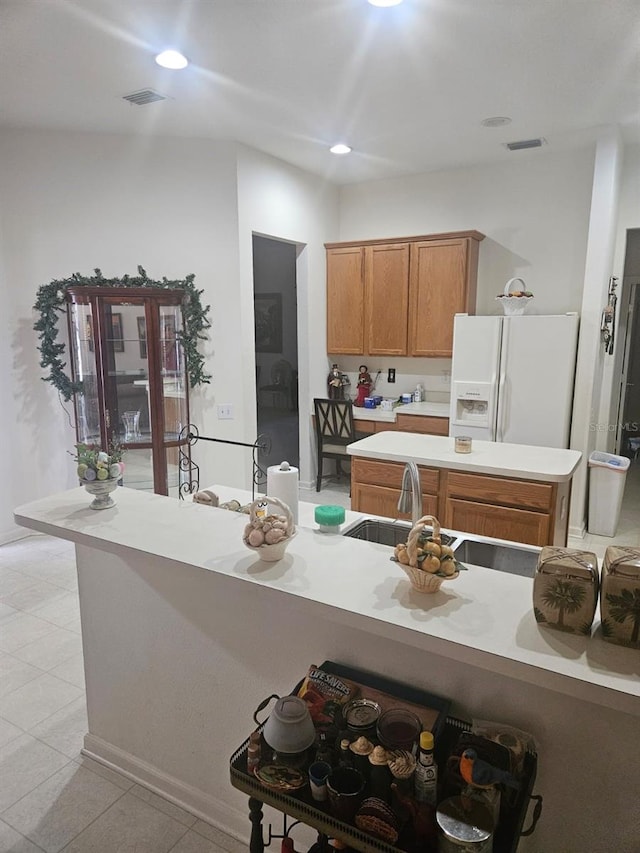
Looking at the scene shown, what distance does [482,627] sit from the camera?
129 cm

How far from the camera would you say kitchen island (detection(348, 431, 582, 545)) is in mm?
2918

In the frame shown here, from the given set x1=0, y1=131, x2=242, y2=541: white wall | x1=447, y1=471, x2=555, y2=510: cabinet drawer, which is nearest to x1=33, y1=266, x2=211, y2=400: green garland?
x1=0, y1=131, x2=242, y2=541: white wall

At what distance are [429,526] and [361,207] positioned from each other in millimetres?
5034

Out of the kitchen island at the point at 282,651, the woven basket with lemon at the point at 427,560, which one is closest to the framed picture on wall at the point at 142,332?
the kitchen island at the point at 282,651

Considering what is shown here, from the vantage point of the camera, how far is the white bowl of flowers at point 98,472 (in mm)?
2043

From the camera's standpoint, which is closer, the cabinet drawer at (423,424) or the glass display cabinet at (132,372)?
the glass display cabinet at (132,372)

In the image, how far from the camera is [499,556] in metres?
2.14

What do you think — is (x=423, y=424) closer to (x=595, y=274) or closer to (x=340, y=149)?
(x=595, y=274)

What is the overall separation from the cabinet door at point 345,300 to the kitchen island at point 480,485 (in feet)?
7.77

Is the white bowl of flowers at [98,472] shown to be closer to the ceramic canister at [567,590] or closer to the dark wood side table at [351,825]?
the dark wood side table at [351,825]

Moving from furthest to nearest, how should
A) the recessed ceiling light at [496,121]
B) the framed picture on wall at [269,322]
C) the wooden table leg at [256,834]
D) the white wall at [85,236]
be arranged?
the framed picture on wall at [269,322]
the white wall at [85,236]
the recessed ceiling light at [496,121]
the wooden table leg at [256,834]

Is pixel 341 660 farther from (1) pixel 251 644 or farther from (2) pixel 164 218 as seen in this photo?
(2) pixel 164 218

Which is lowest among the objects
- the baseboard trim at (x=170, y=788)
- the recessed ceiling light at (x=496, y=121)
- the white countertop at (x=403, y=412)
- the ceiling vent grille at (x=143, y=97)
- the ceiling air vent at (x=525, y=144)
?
the baseboard trim at (x=170, y=788)

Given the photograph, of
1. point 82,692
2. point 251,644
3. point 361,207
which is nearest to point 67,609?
point 82,692
